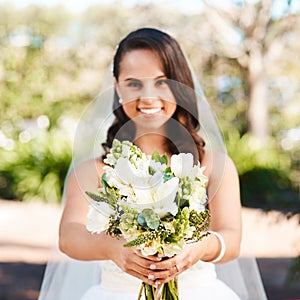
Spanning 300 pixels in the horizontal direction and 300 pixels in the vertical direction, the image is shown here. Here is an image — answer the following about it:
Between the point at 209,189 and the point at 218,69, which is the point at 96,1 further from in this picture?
the point at 209,189

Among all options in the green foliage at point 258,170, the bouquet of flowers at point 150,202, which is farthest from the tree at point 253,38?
the bouquet of flowers at point 150,202

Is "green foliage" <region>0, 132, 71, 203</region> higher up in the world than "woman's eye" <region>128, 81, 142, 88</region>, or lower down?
higher up

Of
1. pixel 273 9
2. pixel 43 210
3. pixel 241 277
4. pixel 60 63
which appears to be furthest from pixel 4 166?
pixel 241 277

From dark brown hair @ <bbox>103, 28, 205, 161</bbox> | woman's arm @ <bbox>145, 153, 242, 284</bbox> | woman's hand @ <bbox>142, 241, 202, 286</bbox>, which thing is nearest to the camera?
woman's hand @ <bbox>142, 241, 202, 286</bbox>

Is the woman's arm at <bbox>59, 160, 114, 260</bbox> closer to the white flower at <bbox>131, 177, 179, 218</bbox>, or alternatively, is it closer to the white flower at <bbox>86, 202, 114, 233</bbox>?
the white flower at <bbox>86, 202, 114, 233</bbox>

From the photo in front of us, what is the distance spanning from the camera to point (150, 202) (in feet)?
5.65

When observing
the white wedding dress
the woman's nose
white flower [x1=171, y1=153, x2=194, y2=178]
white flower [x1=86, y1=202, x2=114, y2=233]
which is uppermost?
the woman's nose

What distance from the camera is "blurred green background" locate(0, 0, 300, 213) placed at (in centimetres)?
1127

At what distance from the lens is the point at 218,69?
607 inches

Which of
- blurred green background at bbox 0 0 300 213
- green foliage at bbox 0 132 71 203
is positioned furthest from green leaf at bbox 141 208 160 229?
green foliage at bbox 0 132 71 203

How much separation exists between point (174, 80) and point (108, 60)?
45.5ft

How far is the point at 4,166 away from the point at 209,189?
9450mm

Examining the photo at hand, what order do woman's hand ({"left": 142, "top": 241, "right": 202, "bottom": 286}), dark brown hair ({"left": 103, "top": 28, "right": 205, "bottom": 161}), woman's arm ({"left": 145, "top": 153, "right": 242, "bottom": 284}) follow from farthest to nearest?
dark brown hair ({"left": 103, "top": 28, "right": 205, "bottom": 161}) → woman's arm ({"left": 145, "top": 153, "right": 242, "bottom": 284}) → woman's hand ({"left": 142, "top": 241, "right": 202, "bottom": 286})

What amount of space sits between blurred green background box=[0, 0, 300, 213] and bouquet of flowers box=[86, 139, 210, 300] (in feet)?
18.2
